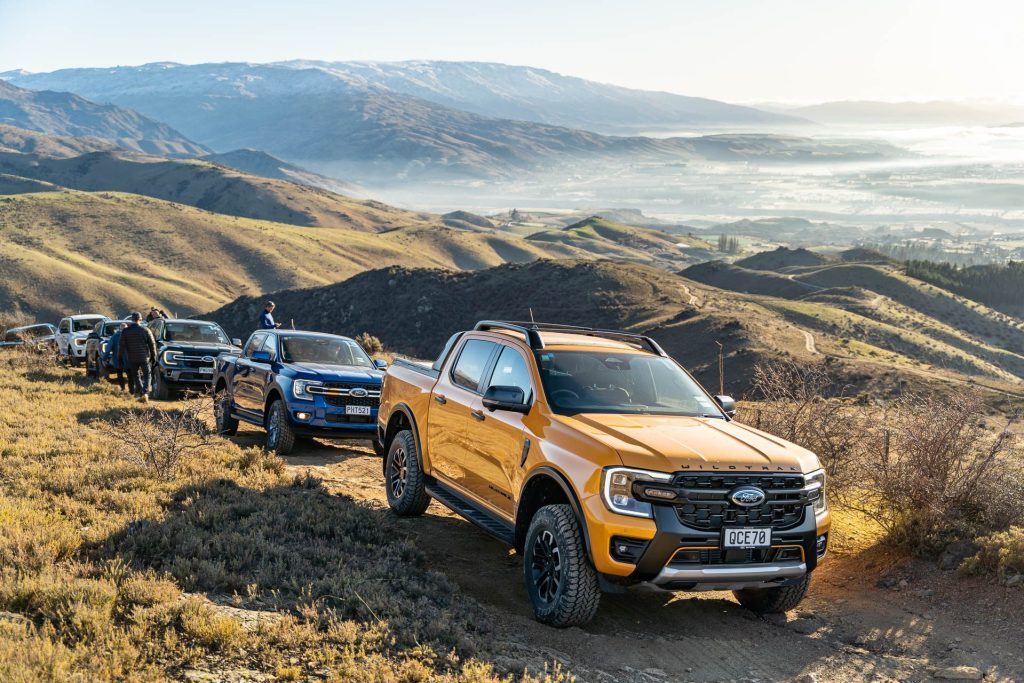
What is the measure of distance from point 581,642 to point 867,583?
3.21 metres

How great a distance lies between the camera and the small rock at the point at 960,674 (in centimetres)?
591

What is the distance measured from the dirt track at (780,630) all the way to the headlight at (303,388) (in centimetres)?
434

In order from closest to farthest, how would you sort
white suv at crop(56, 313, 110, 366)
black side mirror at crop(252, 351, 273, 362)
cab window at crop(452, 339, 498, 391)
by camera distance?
cab window at crop(452, 339, 498, 391) → black side mirror at crop(252, 351, 273, 362) → white suv at crop(56, 313, 110, 366)

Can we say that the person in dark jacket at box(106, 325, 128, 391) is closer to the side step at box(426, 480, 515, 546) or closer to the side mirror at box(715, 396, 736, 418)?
the side step at box(426, 480, 515, 546)

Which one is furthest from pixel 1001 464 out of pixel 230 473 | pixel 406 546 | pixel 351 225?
pixel 351 225

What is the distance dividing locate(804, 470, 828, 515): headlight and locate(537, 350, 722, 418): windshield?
108 cm

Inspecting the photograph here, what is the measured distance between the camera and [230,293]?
110 metres

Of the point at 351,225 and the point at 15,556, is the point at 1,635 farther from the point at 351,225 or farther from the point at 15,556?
the point at 351,225

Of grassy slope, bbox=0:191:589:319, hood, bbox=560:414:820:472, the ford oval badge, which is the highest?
hood, bbox=560:414:820:472

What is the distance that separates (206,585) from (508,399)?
2411 millimetres

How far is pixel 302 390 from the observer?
1220 centimetres

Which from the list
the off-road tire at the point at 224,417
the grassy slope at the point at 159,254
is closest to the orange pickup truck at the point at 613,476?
the off-road tire at the point at 224,417

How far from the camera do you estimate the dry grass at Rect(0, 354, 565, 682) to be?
4.83 metres

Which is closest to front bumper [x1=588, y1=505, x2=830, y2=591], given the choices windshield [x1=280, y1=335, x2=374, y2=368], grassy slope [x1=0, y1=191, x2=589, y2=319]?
windshield [x1=280, y1=335, x2=374, y2=368]
